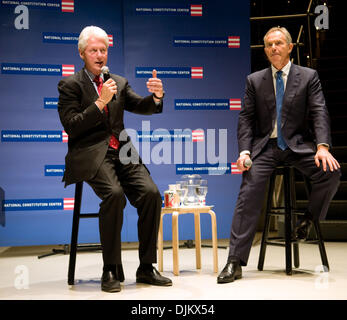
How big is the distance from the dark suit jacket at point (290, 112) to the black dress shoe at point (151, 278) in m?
0.97

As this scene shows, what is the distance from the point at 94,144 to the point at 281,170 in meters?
1.28

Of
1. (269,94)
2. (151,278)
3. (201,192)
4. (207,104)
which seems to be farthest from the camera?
(207,104)

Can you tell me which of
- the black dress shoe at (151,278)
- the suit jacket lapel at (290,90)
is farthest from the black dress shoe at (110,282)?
the suit jacket lapel at (290,90)

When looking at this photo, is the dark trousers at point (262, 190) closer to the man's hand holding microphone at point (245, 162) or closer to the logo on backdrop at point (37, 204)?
the man's hand holding microphone at point (245, 162)

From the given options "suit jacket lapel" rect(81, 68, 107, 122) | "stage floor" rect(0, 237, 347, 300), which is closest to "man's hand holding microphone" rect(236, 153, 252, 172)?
"stage floor" rect(0, 237, 347, 300)

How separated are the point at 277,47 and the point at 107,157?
4.32 ft

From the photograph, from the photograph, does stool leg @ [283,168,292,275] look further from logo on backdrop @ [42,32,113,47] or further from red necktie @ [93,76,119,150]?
logo on backdrop @ [42,32,113,47]

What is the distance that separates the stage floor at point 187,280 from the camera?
8.28 ft

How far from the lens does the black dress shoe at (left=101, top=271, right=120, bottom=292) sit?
8.62 feet

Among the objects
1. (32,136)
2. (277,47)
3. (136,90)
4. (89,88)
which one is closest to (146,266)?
(89,88)

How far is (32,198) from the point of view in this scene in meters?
4.38

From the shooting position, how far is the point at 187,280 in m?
3.00

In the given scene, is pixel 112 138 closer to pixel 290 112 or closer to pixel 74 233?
pixel 74 233

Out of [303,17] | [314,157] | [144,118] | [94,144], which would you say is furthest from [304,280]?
[303,17]
